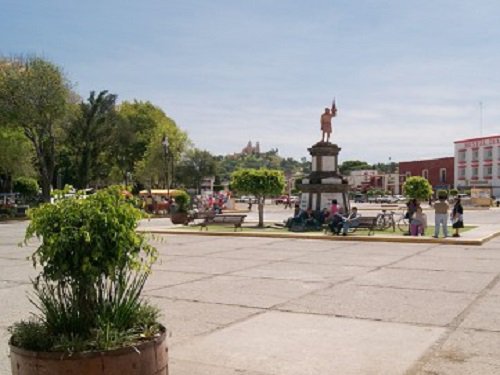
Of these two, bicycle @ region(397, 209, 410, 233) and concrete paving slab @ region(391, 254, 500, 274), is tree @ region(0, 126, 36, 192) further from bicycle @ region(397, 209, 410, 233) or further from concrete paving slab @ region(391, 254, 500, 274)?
concrete paving slab @ region(391, 254, 500, 274)

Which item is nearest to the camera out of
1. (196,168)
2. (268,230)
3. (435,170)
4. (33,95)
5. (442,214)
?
(442,214)

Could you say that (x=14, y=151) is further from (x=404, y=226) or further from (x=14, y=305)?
(x=14, y=305)

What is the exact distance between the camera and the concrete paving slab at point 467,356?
201 inches

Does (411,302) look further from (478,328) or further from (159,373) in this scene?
(159,373)

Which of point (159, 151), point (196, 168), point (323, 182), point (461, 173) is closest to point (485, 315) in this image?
point (323, 182)

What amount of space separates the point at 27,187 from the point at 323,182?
42.8 meters

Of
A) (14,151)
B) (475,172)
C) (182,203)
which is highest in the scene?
(475,172)

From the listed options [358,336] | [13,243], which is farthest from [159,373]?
[13,243]

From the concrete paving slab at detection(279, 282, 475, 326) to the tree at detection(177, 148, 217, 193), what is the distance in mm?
75568

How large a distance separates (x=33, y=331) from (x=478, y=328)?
4.90 meters

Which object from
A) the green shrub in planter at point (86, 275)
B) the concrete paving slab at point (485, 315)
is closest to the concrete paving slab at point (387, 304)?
the concrete paving slab at point (485, 315)

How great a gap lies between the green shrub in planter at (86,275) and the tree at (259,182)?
2084 centimetres

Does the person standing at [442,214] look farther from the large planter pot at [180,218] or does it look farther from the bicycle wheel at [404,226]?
the large planter pot at [180,218]

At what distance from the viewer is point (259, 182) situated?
2502 cm
